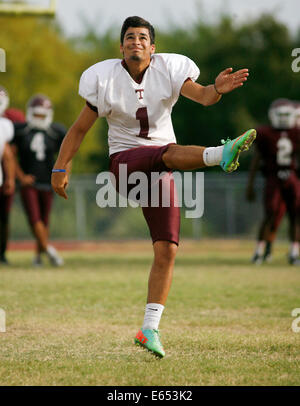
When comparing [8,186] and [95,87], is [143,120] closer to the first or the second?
[95,87]

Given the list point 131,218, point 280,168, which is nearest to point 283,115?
point 280,168

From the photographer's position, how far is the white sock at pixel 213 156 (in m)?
3.84

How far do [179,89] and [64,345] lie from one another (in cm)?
174

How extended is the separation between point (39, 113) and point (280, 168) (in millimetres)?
3579

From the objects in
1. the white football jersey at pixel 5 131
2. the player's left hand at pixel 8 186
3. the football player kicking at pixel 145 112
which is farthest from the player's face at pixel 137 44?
the player's left hand at pixel 8 186

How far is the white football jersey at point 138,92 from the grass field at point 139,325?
1.31 m

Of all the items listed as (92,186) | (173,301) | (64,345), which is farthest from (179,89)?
(92,186)

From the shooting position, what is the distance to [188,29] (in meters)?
37.4

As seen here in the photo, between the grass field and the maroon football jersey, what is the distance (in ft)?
5.29

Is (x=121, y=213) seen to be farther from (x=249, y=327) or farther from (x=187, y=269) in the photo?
(x=249, y=327)

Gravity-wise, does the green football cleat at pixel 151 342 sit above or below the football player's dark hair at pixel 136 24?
below

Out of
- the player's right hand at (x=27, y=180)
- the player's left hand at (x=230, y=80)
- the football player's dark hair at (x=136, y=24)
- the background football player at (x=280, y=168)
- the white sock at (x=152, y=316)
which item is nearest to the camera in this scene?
the player's left hand at (x=230, y=80)

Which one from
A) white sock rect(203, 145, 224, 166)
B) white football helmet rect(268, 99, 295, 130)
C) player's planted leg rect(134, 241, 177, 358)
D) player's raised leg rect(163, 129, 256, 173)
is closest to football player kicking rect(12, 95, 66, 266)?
white football helmet rect(268, 99, 295, 130)

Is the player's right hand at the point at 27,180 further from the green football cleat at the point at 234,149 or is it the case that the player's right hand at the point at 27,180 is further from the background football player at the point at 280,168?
the green football cleat at the point at 234,149
